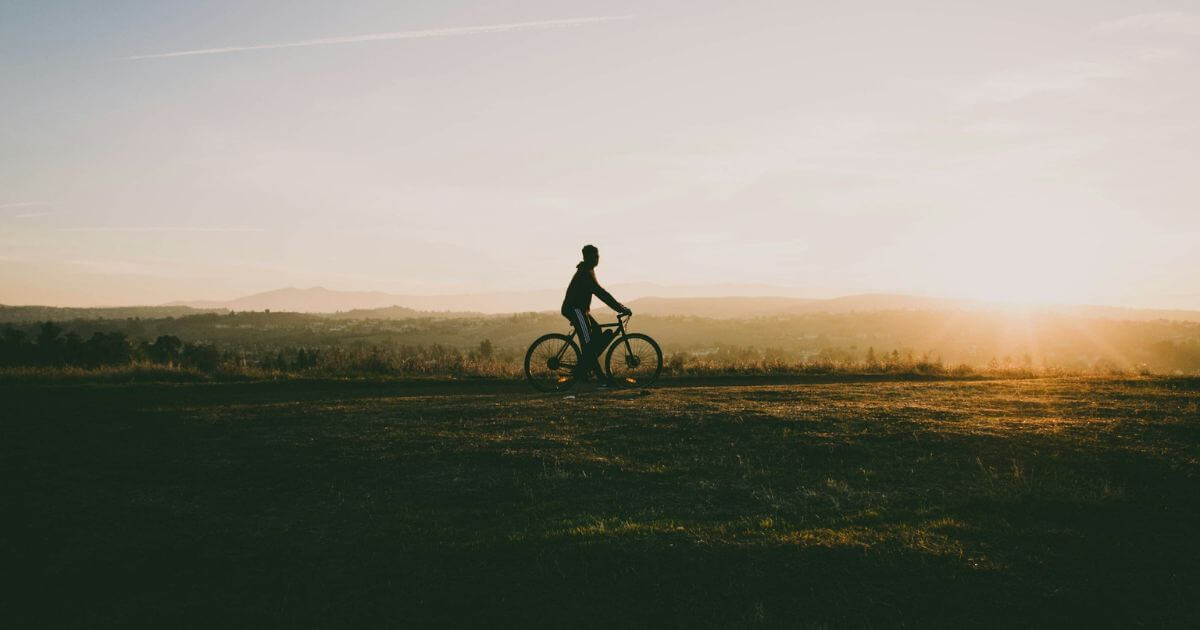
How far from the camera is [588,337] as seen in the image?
13.9 metres

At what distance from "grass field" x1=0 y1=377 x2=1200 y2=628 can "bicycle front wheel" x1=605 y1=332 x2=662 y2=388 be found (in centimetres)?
346

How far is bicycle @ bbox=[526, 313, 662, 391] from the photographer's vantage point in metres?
14.2

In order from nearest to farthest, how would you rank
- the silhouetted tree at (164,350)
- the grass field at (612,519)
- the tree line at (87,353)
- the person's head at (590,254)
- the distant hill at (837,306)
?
the grass field at (612,519)
the person's head at (590,254)
the tree line at (87,353)
the silhouetted tree at (164,350)
the distant hill at (837,306)

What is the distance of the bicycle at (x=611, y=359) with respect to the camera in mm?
14250

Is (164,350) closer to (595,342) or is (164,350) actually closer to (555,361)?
(555,361)

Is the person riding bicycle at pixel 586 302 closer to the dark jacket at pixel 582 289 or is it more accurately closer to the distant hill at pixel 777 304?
the dark jacket at pixel 582 289

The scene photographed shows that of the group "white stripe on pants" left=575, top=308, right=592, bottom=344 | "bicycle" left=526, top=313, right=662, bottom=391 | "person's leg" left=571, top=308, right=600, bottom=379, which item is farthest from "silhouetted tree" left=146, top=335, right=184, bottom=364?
"white stripe on pants" left=575, top=308, right=592, bottom=344

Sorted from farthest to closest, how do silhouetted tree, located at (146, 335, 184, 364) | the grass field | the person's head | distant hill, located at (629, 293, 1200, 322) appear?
distant hill, located at (629, 293, 1200, 322), silhouetted tree, located at (146, 335, 184, 364), the person's head, the grass field

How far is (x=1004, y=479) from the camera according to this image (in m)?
7.22

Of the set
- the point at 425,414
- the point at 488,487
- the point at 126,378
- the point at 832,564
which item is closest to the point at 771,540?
the point at 832,564

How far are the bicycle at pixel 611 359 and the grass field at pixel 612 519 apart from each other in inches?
136

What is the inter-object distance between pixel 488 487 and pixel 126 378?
16.0 m

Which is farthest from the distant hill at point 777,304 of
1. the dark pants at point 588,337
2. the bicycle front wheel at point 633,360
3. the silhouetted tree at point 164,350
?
the dark pants at point 588,337

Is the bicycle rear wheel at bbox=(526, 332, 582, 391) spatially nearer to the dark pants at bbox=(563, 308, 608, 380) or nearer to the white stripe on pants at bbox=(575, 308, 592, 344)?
the dark pants at bbox=(563, 308, 608, 380)
